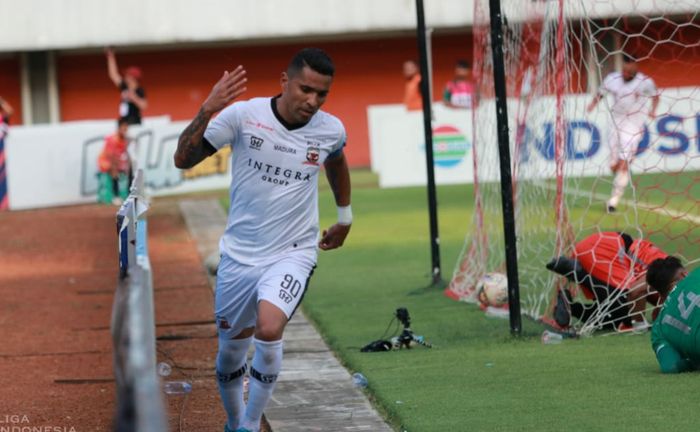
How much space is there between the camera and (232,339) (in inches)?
289

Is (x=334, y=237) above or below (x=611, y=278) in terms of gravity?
above

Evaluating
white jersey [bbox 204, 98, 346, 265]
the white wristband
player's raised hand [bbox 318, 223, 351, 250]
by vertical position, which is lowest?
player's raised hand [bbox 318, 223, 351, 250]

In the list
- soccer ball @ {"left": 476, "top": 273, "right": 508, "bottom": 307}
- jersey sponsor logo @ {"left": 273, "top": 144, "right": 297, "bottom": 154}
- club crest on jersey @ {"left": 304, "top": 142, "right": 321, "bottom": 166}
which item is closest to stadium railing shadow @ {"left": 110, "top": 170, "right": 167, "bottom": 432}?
jersey sponsor logo @ {"left": 273, "top": 144, "right": 297, "bottom": 154}

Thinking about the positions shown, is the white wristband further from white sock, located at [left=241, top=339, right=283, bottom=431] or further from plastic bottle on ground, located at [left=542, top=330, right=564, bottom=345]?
plastic bottle on ground, located at [left=542, top=330, right=564, bottom=345]

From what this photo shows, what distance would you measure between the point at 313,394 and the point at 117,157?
17630 mm

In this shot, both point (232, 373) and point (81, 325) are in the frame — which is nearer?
Answer: point (232, 373)

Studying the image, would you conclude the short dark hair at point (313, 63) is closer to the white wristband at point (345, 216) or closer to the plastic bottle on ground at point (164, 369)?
the white wristband at point (345, 216)

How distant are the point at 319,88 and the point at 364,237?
37.9 feet

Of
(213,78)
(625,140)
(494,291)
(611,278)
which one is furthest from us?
(213,78)

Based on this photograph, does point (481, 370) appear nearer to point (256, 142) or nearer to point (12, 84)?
point (256, 142)

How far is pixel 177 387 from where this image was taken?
9.07m

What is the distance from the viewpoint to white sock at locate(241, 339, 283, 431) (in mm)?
7031

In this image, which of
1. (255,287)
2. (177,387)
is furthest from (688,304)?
(177,387)

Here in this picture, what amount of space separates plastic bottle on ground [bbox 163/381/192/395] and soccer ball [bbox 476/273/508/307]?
3368 mm
